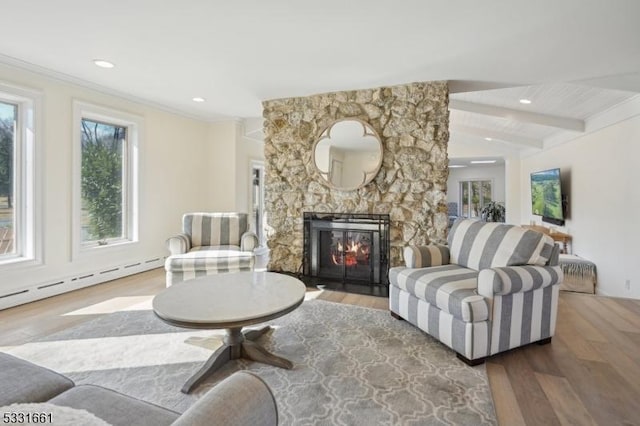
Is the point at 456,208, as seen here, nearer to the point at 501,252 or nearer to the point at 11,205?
the point at 501,252

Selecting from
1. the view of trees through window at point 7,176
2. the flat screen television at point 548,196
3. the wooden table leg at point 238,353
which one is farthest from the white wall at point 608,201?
the view of trees through window at point 7,176

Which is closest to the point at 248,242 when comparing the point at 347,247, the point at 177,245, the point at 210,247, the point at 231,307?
the point at 210,247

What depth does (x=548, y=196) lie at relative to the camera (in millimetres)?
5969

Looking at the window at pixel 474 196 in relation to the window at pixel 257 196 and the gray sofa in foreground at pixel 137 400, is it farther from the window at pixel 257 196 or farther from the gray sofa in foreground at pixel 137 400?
the gray sofa in foreground at pixel 137 400

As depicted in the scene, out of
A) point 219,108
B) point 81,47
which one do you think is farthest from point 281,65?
point 219,108

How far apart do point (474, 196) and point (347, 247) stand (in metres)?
9.27

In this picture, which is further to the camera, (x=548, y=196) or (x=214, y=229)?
(x=548, y=196)

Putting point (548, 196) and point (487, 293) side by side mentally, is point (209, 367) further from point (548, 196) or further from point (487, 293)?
point (548, 196)

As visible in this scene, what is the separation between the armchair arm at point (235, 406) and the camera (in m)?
0.74

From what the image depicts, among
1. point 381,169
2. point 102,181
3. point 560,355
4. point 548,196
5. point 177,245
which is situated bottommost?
point 560,355

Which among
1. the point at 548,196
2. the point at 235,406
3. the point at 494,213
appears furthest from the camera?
the point at 494,213

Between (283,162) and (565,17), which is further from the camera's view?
(283,162)

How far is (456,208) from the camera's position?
12.2m

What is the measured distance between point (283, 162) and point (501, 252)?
2.84m
